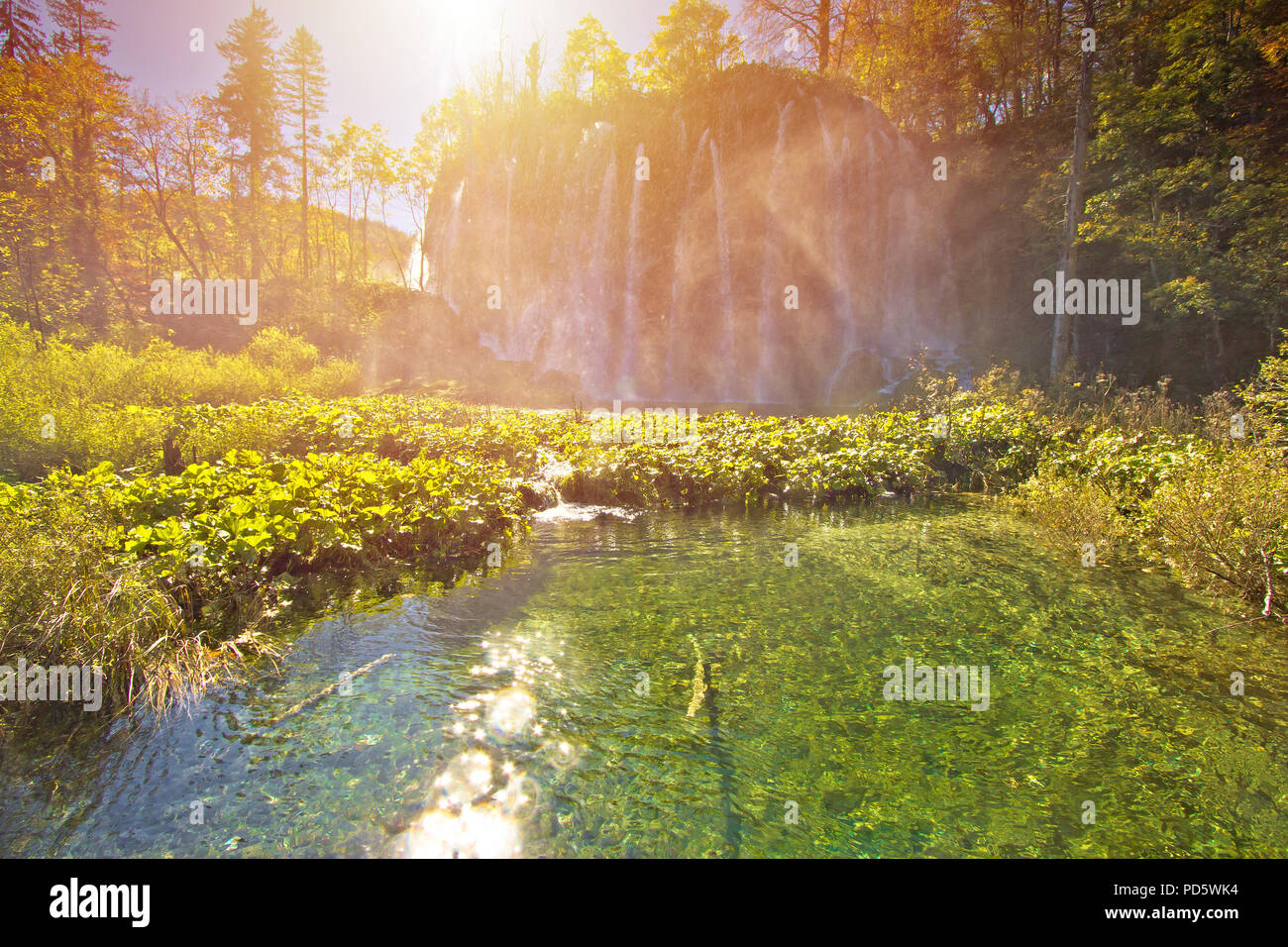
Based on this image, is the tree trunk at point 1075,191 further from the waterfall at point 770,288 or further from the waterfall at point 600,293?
the waterfall at point 600,293

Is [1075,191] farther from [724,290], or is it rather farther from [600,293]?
[600,293]

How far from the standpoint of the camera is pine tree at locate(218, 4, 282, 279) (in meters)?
36.3

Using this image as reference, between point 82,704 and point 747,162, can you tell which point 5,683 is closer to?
point 82,704

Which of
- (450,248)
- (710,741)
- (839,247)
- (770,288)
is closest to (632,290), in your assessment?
(770,288)

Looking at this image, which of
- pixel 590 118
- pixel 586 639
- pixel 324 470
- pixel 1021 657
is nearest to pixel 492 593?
pixel 586 639

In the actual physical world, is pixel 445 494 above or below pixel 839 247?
below

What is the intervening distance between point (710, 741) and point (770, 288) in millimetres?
27203

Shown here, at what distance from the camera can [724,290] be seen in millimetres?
28750

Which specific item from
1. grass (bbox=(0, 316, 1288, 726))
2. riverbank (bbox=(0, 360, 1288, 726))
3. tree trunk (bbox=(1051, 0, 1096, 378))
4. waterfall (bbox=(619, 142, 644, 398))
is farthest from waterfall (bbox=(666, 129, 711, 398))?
riverbank (bbox=(0, 360, 1288, 726))

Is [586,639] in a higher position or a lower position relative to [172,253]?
lower

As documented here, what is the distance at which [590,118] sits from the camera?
34.6 m

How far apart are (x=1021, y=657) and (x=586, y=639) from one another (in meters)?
3.61

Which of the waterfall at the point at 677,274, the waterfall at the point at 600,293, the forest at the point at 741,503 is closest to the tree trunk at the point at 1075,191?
the forest at the point at 741,503
